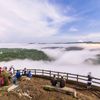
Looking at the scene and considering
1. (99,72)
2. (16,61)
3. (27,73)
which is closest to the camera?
(27,73)

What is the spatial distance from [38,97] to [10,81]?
400 cm

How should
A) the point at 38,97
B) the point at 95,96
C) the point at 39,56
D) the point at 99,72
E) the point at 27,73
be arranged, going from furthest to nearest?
the point at 39,56 → the point at 99,72 → the point at 27,73 → the point at 95,96 → the point at 38,97

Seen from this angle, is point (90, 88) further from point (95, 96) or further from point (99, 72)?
point (99, 72)

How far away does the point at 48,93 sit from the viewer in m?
21.7

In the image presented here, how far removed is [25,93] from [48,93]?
2095 millimetres

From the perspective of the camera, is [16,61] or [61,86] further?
[16,61]

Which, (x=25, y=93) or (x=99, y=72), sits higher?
(x=25, y=93)

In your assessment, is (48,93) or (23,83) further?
(23,83)

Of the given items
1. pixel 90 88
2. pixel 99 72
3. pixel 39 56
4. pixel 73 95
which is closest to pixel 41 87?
pixel 73 95

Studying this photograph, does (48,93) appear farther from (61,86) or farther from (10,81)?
(10,81)

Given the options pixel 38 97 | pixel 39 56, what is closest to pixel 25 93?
pixel 38 97

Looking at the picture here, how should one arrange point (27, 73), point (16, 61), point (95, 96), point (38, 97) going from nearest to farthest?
point (38, 97) → point (95, 96) → point (27, 73) → point (16, 61)

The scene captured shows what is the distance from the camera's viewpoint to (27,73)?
29.3 metres

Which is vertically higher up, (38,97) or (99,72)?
(38,97)
